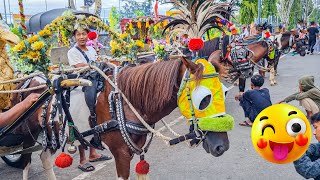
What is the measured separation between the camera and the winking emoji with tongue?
2385mm

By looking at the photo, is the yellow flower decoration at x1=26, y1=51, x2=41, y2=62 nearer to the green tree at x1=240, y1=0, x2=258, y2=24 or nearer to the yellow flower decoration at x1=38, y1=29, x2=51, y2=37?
the yellow flower decoration at x1=38, y1=29, x2=51, y2=37

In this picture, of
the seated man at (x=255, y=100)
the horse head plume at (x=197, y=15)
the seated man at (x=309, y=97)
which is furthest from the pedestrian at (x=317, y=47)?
the seated man at (x=309, y=97)

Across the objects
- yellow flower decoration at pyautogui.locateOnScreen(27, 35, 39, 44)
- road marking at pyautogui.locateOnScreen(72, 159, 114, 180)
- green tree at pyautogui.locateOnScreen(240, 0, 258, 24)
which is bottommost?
road marking at pyautogui.locateOnScreen(72, 159, 114, 180)

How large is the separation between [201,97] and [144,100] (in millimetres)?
660

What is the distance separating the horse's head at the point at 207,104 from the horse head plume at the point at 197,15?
5.11 meters

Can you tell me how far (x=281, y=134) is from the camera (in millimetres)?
2375

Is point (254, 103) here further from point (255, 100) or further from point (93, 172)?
point (93, 172)

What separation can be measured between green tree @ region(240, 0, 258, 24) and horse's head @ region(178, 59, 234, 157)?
77.8 ft

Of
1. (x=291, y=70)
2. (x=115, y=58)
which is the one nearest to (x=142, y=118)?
(x=115, y=58)

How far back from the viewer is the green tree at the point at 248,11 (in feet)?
83.6

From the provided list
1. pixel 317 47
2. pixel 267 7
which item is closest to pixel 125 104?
pixel 317 47

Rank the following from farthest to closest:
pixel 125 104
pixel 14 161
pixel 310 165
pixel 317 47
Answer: pixel 317 47 → pixel 14 161 → pixel 125 104 → pixel 310 165

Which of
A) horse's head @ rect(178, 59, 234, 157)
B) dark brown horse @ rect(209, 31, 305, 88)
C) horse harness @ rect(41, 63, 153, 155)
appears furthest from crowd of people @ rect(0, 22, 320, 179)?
dark brown horse @ rect(209, 31, 305, 88)

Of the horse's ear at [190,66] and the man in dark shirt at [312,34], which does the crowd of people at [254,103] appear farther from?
the man in dark shirt at [312,34]
